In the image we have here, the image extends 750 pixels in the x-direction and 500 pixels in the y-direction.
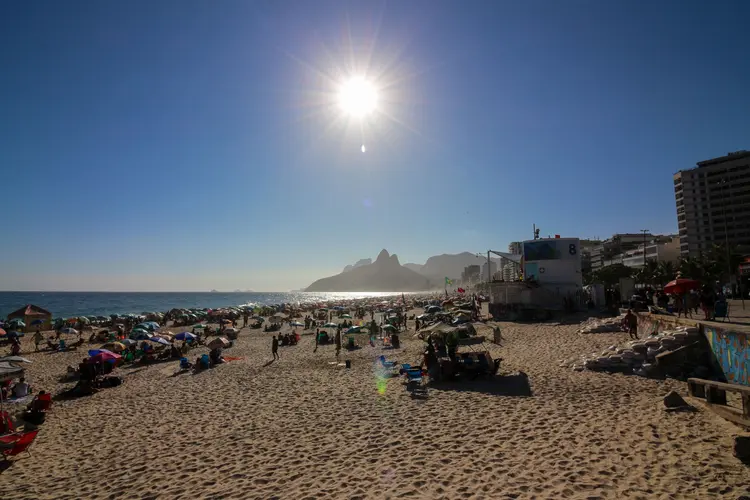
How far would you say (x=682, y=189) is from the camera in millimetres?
73938

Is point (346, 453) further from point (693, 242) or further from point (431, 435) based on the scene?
point (693, 242)

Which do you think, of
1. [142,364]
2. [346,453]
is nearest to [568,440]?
[346,453]

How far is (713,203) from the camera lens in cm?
6944

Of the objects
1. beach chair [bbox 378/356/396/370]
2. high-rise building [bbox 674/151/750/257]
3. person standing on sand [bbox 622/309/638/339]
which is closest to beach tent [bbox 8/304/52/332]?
beach chair [bbox 378/356/396/370]

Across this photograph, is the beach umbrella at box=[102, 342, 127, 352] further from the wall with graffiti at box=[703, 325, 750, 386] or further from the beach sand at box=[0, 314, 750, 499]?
the wall with graffiti at box=[703, 325, 750, 386]

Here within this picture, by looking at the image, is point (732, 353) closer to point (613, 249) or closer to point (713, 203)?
point (713, 203)

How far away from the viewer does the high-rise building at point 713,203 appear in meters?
66.4

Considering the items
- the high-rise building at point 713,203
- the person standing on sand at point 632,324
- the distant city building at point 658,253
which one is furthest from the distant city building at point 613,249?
the person standing on sand at point 632,324

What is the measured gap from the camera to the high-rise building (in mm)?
66438

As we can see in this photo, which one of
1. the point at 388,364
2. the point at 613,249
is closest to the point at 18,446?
the point at 388,364

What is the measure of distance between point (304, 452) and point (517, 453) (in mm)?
4058

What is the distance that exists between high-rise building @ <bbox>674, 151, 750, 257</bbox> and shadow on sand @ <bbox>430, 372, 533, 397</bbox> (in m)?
75.4

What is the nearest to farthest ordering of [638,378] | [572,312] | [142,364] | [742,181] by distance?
[638,378] → [142,364] → [572,312] → [742,181]

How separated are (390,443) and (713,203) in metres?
89.4
